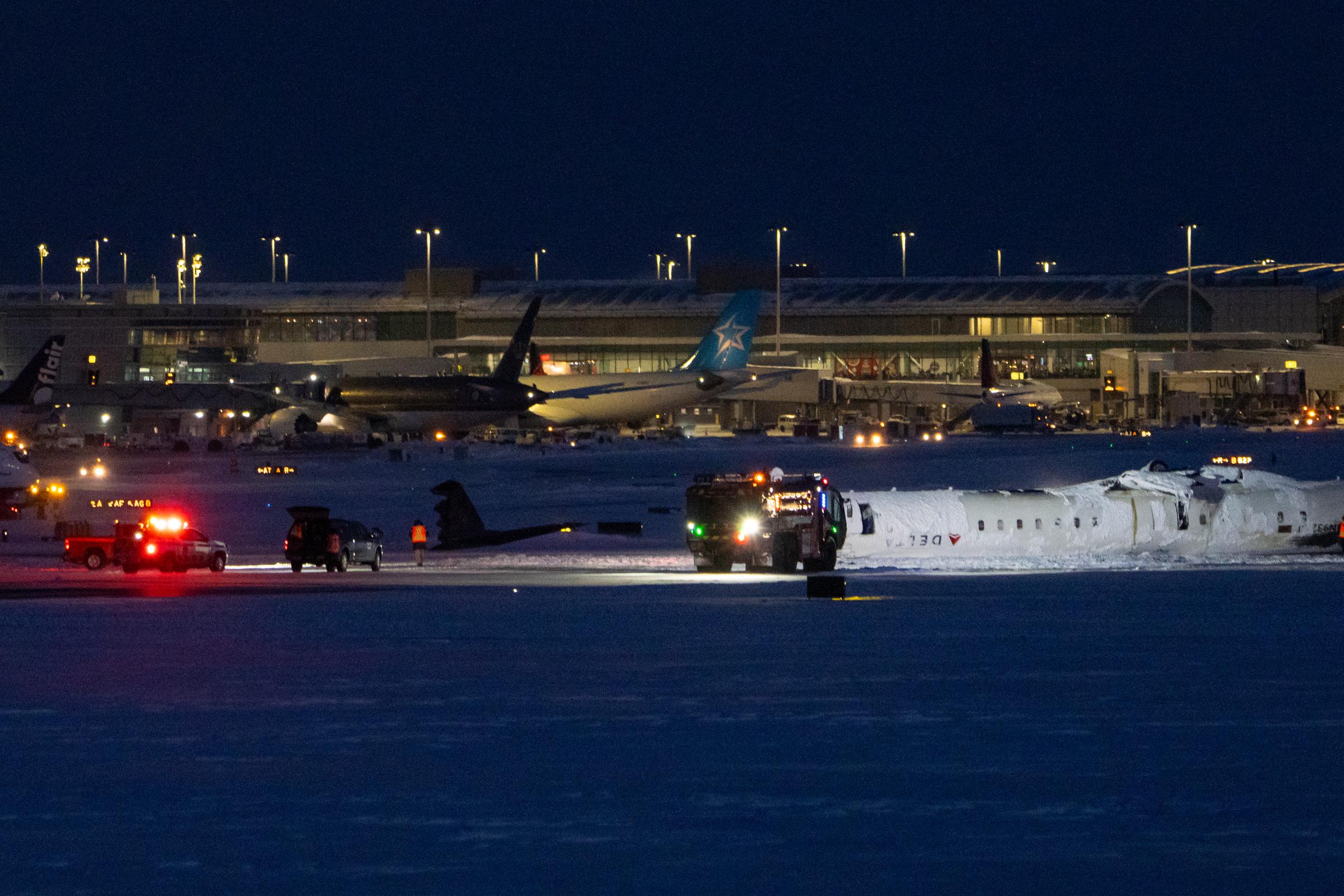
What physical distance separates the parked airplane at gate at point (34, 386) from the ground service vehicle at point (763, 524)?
200ft

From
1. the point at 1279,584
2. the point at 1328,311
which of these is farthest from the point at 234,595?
the point at 1328,311

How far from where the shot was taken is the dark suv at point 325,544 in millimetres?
38062

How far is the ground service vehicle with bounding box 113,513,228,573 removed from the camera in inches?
1489

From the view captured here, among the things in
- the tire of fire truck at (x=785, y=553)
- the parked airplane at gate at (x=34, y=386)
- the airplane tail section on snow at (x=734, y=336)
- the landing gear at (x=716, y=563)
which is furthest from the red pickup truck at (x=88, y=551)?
the airplane tail section on snow at (x=734, y=336)

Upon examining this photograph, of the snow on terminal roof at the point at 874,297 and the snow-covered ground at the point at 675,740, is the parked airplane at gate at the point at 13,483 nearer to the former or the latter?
the snow-covered ground at the point at 675,740

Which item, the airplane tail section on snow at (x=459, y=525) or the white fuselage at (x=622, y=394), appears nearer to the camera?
the airplane tail section on snow at (x=459, y=525)

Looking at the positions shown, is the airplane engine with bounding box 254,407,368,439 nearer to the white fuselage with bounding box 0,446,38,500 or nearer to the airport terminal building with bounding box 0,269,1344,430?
the white fuselage with bounding box 0,446,38,500

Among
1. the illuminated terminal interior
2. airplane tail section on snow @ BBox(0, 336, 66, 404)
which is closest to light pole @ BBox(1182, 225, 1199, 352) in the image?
the illuminated terminal interior

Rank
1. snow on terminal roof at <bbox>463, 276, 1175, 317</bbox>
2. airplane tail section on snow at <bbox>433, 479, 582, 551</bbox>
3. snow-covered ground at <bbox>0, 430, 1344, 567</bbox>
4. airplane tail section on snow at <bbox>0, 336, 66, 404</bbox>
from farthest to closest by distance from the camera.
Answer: snow on terminal roof at <bbox>463, 276, 1175, 317</bbox> → airplane tail section on snow at <bbox>0, 336, 66, 404</bbox> → snow-covered ground at <bbox>0, 430, 1344, 567</bbox> → airplane tail section on snow at <bbox>433, 479, 582, 551</bbox>

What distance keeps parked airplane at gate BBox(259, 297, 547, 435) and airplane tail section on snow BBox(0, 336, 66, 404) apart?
14128mm

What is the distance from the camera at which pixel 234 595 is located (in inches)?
1155

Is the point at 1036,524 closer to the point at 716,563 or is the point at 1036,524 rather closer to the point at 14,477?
the point at 716,563

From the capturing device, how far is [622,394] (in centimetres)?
10112

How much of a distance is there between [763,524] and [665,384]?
6527 centimetres
